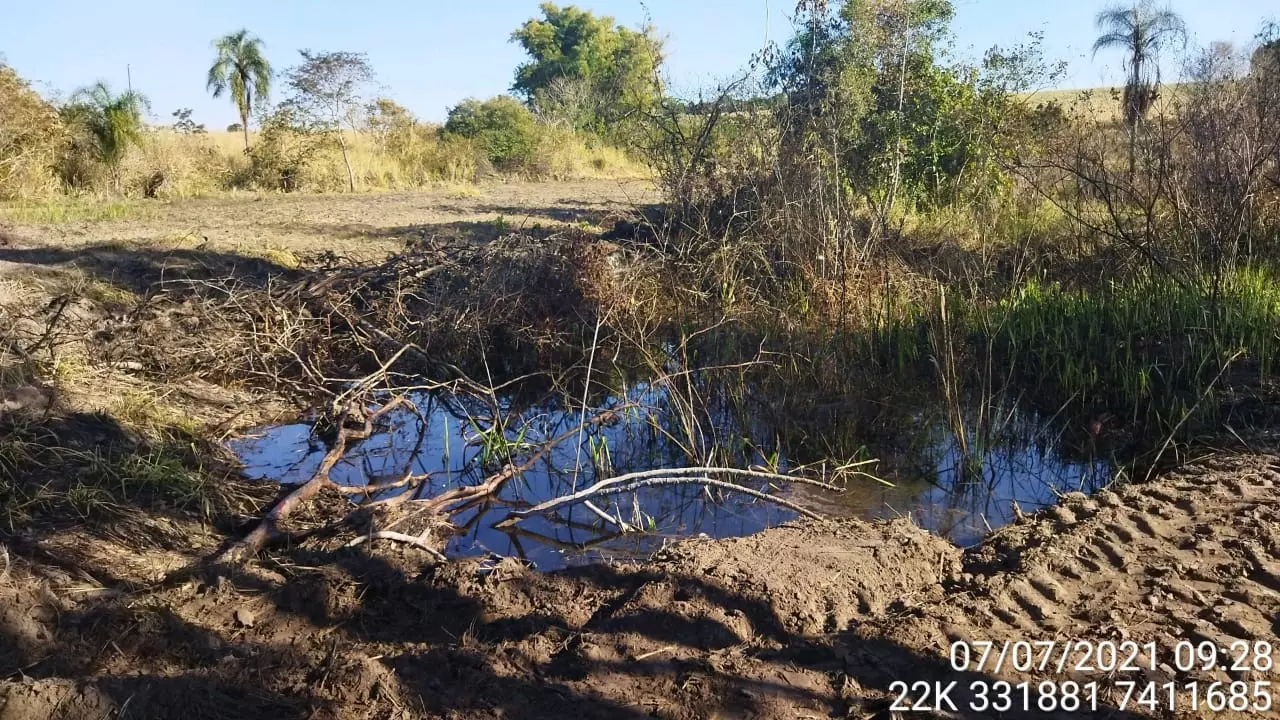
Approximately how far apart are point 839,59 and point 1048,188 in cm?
247

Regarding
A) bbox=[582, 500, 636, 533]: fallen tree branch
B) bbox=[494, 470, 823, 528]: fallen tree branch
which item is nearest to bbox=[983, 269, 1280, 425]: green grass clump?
bbox=[494, 470, 823, 528]: fallen tree branch

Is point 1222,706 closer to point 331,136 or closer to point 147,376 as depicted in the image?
point 147,376

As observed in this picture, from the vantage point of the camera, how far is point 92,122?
1636cm

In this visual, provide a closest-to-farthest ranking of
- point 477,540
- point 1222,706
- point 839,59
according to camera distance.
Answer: point 1222,706
point 477,540
point 839,59

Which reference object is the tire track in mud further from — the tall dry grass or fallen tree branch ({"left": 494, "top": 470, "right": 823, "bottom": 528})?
the tall dry grass

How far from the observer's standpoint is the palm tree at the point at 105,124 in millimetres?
16234

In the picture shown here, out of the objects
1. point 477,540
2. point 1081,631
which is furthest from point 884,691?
point 477,540

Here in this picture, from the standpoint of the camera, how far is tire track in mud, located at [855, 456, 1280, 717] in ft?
9.53

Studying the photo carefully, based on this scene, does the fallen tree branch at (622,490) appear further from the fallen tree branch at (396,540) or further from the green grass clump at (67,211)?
the green grass clump at (67,211)

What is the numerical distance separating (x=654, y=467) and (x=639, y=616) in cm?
214
